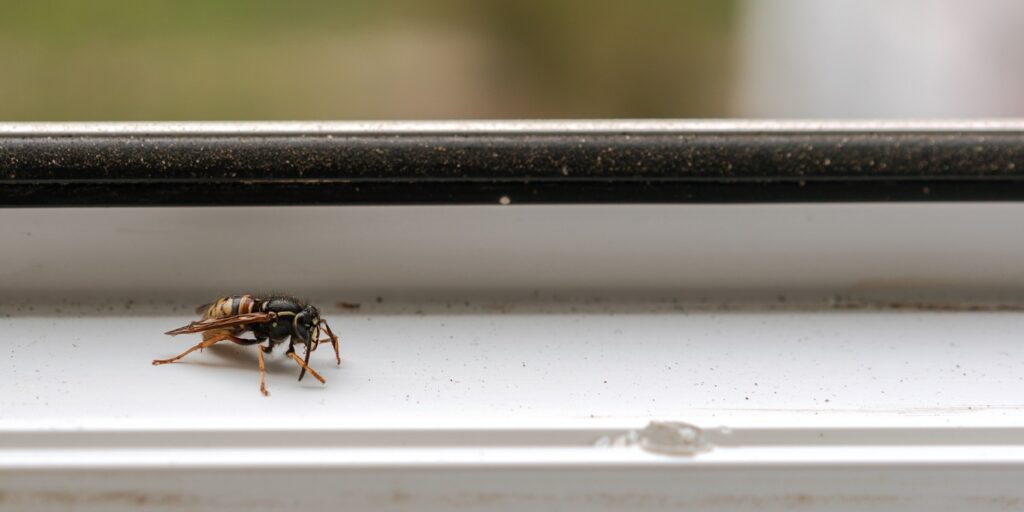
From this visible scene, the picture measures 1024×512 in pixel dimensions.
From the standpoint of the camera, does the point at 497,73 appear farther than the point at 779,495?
Yes

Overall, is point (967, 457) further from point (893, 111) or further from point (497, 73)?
point (497, 73)

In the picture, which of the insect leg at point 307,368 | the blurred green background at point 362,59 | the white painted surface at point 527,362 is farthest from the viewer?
the blurred green background at point 362,59

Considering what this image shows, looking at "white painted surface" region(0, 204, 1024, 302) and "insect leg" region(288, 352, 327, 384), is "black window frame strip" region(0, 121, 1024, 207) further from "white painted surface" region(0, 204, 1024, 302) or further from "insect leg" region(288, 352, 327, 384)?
"insect leg" region(288, 352, 327, 384)

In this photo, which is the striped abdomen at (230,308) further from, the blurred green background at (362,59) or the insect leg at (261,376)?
the blurred green background at (362,59)

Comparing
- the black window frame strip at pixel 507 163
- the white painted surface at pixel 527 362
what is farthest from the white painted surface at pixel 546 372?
the black window frame strip at pixel 507 163

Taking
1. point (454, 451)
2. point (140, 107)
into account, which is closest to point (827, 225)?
point (454, 451)

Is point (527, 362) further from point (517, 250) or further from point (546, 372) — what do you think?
point (517, 250)

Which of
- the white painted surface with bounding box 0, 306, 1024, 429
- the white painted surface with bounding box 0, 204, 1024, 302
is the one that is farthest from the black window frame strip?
the white painted surface with bounding box 0, 306, 1024, 429
